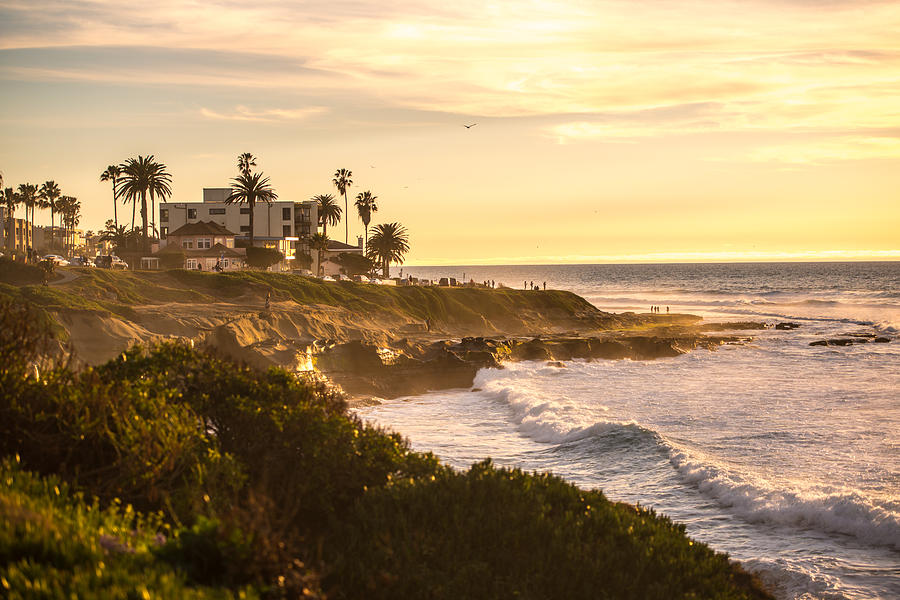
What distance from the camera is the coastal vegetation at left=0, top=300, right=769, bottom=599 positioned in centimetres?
786

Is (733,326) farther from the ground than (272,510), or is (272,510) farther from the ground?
(272,510)

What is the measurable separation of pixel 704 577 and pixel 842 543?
22.7ft

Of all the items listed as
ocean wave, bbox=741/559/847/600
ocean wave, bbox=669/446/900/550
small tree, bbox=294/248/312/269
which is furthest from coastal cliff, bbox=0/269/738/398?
small tree, bbox=294/248/312/269

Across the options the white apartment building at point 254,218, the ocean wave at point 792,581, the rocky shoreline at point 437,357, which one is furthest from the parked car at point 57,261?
the ocean wave at point 792,581

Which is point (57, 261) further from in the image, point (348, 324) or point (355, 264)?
point (355, 264)

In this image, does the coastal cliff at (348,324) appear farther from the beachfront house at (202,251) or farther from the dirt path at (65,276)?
the beachfront house at (202,251)

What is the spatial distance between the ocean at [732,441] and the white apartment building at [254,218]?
75.2 m

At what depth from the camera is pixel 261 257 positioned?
86.6 m

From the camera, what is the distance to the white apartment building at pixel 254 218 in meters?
114

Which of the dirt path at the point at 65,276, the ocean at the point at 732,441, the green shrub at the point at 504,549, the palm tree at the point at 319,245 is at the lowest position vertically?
the ocean at the point at 732,441

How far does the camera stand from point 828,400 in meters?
34.1

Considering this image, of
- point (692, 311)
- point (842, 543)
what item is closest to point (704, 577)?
point (842, 543)

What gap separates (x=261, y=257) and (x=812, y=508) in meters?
75.9

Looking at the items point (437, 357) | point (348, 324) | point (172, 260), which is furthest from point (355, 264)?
point (437, 357)
